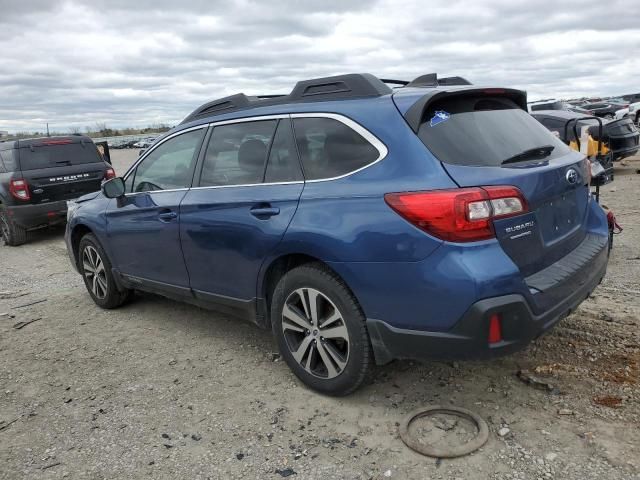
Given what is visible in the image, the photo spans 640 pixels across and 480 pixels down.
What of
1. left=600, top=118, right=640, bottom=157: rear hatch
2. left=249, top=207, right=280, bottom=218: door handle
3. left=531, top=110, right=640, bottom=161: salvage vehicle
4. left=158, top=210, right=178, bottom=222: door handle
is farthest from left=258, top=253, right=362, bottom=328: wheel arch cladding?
left=600, top=118, right=640, bottom=157: rear hatch

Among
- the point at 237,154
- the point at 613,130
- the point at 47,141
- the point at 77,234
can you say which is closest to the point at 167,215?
the point at 237,154

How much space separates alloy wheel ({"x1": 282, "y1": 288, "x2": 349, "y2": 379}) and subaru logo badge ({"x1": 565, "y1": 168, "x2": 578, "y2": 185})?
1515mm

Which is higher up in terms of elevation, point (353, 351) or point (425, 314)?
point (425, 314)

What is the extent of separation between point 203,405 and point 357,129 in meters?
1.92

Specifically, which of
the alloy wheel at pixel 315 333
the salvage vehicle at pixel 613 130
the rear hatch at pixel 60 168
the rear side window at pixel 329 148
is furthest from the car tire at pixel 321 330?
the salvage vehicle at pixel 613 130

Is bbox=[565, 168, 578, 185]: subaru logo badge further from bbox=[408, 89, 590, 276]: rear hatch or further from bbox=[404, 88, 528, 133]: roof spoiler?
bbox=[404, 88, 528, 133]: roof spoiler

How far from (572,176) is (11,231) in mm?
9019

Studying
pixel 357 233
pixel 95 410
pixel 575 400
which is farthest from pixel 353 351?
pixel 95 410

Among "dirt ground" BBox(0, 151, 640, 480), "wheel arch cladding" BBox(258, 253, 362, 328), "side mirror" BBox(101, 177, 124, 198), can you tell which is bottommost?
"dirt ground" BBox(0, 151, 640, 480)

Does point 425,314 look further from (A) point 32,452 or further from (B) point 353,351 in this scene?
(A) point 32,452

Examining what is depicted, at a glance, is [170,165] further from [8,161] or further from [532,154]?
[8,161]

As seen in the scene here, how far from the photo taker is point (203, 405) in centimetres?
351

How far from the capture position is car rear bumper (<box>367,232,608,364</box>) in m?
2.69

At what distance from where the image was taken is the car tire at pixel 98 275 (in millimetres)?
5340
